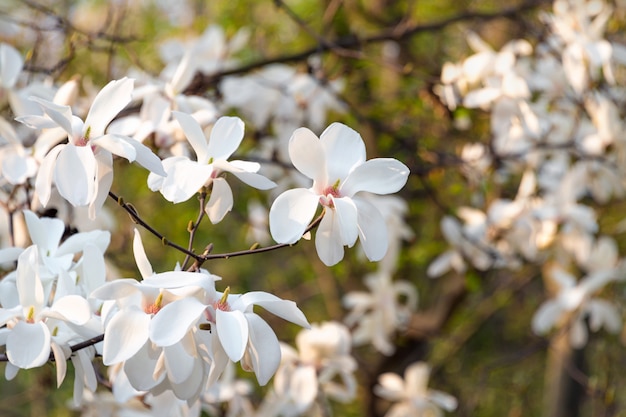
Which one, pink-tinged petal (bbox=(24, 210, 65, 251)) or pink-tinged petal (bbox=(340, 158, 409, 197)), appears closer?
pink-tinged petal (bbox=(340, 158, 409, 197))

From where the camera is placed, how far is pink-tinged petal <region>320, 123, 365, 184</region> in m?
0.81

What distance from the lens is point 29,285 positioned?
31.7 inches

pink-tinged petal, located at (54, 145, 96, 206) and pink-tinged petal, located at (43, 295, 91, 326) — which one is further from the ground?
pink-tinged petal, located at (54, 145, 96, 206)

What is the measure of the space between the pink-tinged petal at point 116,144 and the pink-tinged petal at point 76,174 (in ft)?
0.04

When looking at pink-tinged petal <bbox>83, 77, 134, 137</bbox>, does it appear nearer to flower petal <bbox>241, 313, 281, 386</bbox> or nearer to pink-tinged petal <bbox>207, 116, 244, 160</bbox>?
pink-tinged petal <bbox>207, 116, 244, 160</bbox>

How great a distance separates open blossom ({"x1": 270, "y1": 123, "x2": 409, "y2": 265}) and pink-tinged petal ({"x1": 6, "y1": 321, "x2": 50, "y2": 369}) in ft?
0.83

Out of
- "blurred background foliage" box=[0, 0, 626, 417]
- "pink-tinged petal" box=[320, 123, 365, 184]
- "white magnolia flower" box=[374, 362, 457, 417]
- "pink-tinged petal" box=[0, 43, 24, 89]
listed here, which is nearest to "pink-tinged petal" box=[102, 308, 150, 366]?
"pink-tinged petal" box=[320, 123, 365, 184]

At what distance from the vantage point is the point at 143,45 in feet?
9.09

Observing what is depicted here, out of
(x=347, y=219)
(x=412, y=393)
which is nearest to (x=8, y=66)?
(x=347, y=219)

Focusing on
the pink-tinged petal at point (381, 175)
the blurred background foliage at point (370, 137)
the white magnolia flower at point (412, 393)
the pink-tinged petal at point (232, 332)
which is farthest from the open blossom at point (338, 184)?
the white magnolia flower at point (412, 393)

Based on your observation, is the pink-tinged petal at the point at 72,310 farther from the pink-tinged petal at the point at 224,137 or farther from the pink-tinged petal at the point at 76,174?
the pink-tinged petal at the point at 224,137

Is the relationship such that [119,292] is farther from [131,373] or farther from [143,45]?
[143,45]

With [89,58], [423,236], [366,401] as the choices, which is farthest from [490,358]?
[89,58]

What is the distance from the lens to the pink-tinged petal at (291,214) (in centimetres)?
76
